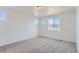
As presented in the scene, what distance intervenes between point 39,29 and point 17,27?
1.46ft

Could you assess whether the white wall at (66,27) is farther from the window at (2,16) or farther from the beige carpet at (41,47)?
the window at (2,16)

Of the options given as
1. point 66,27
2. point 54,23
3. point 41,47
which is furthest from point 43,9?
point 41,47

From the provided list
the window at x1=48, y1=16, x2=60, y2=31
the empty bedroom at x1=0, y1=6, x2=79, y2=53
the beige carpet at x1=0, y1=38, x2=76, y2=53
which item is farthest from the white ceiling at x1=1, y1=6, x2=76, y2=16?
the beige carpet at x1=0, y1=38, x2=76, y2=53

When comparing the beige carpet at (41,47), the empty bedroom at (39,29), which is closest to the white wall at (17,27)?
the empty bedroom at (39,29)

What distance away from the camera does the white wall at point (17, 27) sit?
57.6 inches

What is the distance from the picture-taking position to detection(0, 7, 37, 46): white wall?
4.80 feet

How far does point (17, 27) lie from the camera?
5.12 ft

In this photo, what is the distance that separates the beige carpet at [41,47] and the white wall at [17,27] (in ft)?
0.40

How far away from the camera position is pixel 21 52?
1478mm

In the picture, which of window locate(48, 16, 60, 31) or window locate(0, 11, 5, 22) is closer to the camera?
window locate(0, 11, 5, 22)

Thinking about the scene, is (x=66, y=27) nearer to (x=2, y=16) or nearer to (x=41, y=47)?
(x=41, y=47)

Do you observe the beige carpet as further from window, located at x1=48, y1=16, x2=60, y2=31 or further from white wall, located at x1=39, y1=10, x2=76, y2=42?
window, located at x1=48, y1=16, x2=60, y2=31
